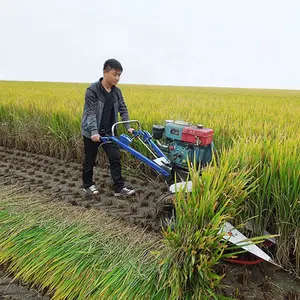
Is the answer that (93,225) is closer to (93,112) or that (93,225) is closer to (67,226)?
(67,226)

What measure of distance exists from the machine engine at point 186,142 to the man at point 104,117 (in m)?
0.56

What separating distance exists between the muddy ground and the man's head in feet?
4.53

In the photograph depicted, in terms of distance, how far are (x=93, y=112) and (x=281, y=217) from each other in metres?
2.26

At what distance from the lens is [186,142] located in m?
3.29

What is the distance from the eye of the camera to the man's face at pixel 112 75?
→ 351 cm

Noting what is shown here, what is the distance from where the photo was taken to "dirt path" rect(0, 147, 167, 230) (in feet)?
11.2

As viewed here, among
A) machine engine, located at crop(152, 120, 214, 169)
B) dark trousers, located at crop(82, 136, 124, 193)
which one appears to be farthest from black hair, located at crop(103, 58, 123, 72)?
dark trousers, located at crop(82, 136, 124, 193)

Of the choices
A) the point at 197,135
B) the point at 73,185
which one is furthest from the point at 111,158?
the point at 197,135

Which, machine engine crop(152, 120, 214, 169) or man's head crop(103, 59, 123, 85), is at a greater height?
man's head crop(103, 59, 123, 85)

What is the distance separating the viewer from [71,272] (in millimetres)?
2387

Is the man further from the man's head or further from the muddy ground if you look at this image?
the muddy ground

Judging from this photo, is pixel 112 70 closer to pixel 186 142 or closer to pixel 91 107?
pixel 91 107

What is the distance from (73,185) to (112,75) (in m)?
1.59

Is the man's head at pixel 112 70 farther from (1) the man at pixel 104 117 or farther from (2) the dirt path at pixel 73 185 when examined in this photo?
(2) the dirt path at pixel 73 185
